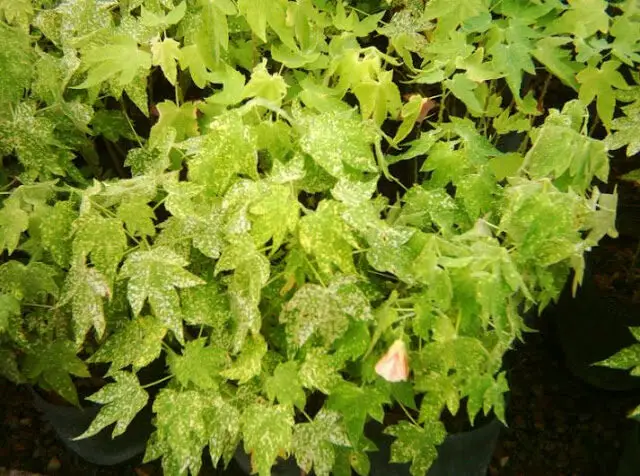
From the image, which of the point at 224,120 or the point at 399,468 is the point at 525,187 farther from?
the point at 399,468

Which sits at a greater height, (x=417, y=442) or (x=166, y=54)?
(x=166, y=54)

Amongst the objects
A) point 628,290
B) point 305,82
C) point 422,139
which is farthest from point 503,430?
point 305,82

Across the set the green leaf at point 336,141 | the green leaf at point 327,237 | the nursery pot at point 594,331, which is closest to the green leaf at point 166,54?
the green leaf at point 336,141

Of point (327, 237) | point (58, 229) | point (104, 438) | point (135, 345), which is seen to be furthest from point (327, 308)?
point (104, 438)

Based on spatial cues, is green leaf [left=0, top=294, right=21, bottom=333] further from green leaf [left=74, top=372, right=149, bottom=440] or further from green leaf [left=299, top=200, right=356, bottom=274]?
green leaf [left=299, top=200, right=356, bottom=274]

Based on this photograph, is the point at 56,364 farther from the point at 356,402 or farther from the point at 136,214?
the point at 356,402

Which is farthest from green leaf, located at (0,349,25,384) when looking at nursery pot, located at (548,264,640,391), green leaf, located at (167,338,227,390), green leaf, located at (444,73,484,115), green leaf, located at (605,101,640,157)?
nursery pot, located at (548,264,640,391)
